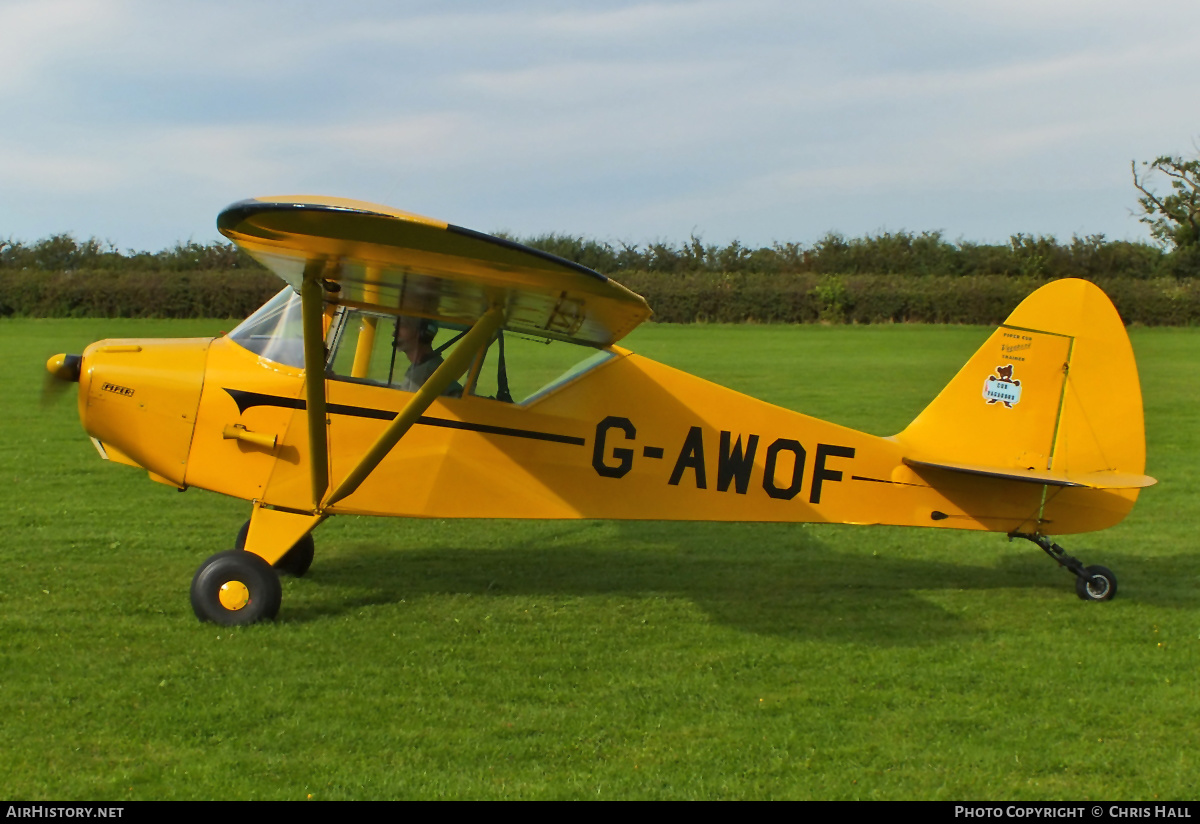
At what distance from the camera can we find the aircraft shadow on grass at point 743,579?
669cm

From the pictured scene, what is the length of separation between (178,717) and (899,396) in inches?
665

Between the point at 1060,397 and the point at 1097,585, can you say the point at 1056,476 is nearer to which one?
the point at 1060,397

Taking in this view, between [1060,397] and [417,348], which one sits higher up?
[1060,397]

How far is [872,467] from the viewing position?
279 inches

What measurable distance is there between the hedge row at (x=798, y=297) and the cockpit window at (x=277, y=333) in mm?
33685

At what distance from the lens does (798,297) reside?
4316 centimetres

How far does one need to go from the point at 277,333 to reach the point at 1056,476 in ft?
16.7

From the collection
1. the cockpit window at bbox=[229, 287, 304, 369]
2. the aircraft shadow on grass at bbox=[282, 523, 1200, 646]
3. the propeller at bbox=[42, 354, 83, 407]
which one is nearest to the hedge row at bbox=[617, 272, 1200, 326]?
the aircraft shadow on grass at bbox=[282, 523, 1200, 646]

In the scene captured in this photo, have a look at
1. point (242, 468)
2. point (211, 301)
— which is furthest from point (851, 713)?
point (211, 301)

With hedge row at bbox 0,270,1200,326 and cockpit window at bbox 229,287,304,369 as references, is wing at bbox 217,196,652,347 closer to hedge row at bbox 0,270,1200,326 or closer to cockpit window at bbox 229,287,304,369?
cockpit window at bbox 229,287,304,369

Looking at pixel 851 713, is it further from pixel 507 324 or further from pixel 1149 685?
pixel 507 324

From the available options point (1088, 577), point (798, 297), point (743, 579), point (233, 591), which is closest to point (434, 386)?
point (233, 591)

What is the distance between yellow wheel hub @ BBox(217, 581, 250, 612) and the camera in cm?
607

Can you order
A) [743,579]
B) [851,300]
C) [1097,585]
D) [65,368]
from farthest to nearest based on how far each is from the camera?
[851,300]
[743,579]
[1097,585]
[65,368]
